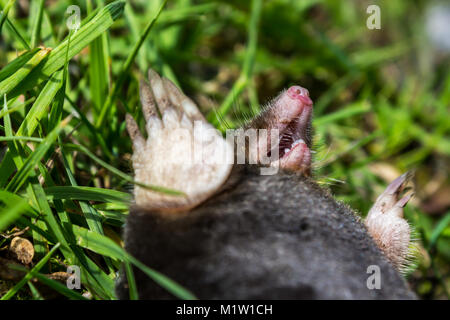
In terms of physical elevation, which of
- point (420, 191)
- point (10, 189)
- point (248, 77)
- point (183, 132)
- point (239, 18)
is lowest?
point (420, 191)

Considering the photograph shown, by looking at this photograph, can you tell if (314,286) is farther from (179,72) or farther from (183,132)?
(179,72)

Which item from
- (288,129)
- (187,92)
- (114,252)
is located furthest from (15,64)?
(187,92)

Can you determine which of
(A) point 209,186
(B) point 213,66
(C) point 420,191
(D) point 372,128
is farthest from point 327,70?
(A) point 209,186

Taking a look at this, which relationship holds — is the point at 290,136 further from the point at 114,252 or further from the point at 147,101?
the point at 114,252

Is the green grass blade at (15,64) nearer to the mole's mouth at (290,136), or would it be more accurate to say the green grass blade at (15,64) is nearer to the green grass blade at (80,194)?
the green grass blade at (80,194)

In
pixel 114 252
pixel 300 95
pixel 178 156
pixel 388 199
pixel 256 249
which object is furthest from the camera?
pixel 388 199

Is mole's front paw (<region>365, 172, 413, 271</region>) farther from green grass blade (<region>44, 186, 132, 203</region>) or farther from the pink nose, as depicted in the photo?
green grass blade (<region>44, 186, 132, 203</region>)

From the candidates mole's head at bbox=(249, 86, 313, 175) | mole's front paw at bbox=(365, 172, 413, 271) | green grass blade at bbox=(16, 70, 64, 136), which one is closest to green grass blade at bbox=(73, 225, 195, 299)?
green grass blade at bbox=(16, 70, 64, 136)
